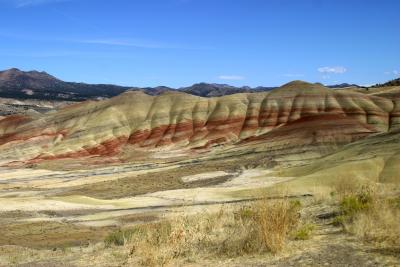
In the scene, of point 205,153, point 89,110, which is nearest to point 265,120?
point 205,153

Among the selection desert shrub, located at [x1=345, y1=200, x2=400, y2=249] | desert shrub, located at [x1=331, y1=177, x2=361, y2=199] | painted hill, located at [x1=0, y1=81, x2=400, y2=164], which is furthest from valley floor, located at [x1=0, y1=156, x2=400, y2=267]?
painted hill, located at [x1=0, y1=81, x2=400, y2=164]

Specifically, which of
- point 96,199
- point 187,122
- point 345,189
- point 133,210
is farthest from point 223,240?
point 187,122

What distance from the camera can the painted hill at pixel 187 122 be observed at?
328 feet

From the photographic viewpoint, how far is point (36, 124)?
130875 mm

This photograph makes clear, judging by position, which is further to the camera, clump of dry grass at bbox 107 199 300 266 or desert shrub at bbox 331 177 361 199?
desert shrub at bbox 331 177 361 199

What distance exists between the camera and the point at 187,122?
392 feet

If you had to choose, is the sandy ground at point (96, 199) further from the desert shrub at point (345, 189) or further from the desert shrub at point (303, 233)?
the desert shrub at point (303, 233)

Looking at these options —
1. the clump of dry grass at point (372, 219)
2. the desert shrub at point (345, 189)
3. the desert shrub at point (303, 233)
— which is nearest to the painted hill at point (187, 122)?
the desert shrub at point (345, 189)

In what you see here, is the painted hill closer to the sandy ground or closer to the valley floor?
the valley floor

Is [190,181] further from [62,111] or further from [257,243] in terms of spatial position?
[62,111]

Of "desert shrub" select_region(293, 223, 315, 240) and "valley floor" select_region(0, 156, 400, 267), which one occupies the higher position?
"desert shrub" select_region(293, 223, 315, 240)

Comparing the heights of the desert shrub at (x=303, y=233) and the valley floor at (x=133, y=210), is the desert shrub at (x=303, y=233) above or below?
above

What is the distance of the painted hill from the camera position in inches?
3932

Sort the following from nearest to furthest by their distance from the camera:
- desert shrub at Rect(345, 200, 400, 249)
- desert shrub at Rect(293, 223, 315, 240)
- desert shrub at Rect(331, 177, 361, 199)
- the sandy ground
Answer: desert shrub at Rect(345, 200, 400, 249) → desert shrub at Rect(293, 223, 315, 240) → desert shrub at Rect(331, 177, 361, 199) → the sandy ground
